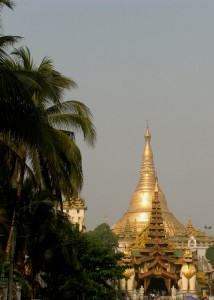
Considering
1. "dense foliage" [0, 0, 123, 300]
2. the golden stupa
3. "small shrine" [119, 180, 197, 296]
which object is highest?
the golden stupa

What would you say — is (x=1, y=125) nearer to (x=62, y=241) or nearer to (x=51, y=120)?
(x=51, y=120)

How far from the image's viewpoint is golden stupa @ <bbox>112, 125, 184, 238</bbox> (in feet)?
364

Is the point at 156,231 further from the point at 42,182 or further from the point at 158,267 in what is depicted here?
the point at 42,182

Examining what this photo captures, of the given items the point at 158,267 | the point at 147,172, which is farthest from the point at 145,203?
the point at 158,267

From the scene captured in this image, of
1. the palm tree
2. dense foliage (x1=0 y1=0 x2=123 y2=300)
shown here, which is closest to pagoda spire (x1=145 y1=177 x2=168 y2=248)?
dense foliage (x1=0 y1=0 x2=123 y2=300)

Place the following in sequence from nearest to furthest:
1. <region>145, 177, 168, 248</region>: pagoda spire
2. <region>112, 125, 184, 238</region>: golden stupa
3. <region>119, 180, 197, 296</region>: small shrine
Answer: <region>119, 180, 197, 296</region>: small shrine < <region>145, 177, 168, 248</region>: pagoda spire < <region>112, 125, 184, 238</region>: golden stupa

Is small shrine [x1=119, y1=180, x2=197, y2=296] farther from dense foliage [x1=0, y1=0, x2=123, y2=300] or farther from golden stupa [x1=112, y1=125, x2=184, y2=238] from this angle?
golden stupa [x1=112, y1=125, x2=184, y2=238]

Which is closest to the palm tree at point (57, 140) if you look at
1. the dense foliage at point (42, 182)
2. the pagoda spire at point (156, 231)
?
the dense foliage at point (42, 182)

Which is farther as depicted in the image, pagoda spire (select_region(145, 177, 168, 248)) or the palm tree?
pagoda spire (select_region(145, 177, 168, 248))

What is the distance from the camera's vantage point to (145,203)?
113 metres

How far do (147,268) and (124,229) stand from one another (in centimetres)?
4179

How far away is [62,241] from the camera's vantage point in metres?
25.2

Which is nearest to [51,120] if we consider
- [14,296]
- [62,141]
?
[62,141]

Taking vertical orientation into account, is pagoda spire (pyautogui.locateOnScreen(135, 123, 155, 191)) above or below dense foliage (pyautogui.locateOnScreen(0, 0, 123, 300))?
above
